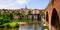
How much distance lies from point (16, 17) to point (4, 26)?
3067 cm

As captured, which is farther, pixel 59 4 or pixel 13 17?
pixel 13 17

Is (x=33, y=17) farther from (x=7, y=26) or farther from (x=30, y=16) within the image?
(x=7, y=26)

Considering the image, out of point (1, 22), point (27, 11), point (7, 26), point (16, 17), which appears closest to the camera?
point (7, 26)

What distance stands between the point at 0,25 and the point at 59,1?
19073 mm

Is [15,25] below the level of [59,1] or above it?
below

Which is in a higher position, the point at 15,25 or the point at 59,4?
the point at 59,4

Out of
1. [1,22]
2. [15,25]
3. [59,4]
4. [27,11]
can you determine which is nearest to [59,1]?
[59,4]

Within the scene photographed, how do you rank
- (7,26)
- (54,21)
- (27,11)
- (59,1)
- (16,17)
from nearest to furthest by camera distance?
(59,1) → (54,21) → (7,26) → (16,17) → (27,11)

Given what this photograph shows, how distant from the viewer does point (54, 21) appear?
59.0 ft

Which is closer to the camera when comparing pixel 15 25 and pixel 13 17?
pixel 15 25

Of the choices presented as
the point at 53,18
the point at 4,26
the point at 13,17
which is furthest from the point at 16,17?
the point at 53,18

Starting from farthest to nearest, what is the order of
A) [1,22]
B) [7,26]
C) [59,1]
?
[1,22]
[7,26]
[59,1]

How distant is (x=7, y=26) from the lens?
29.8 m

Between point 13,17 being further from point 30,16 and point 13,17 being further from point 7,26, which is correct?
point 7,26
